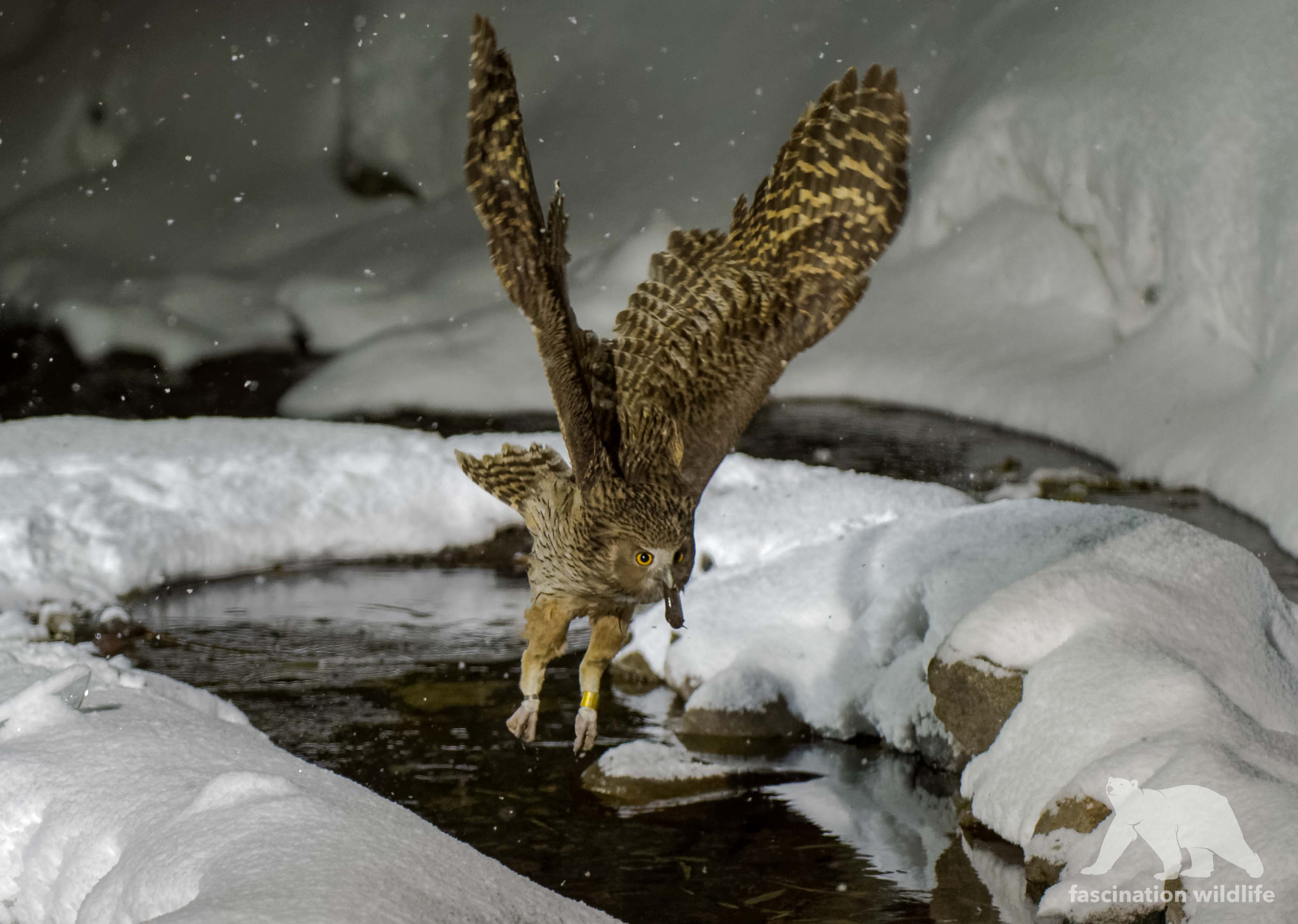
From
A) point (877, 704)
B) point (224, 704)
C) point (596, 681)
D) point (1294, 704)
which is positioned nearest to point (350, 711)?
point (224, 704)

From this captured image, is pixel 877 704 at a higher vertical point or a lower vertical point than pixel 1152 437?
lower

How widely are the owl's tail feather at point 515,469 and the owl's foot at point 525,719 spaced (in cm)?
63

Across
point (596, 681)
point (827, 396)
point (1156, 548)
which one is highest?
point (827, 396)

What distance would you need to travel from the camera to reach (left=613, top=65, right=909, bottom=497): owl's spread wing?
402 cm

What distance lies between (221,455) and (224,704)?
479 cm

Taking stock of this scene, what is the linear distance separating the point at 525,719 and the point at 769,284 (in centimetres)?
158

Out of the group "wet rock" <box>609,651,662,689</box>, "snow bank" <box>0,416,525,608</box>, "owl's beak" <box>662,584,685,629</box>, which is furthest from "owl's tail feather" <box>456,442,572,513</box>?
"snow bank" <box>0,416,525,608</box>

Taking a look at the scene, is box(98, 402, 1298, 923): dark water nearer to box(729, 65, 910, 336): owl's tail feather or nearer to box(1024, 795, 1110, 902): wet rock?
box(1024, 795, 1110, 902): wet rock

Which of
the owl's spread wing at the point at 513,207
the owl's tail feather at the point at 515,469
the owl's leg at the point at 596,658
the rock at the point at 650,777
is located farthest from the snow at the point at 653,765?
the owl's spread wing at the point at 513,207

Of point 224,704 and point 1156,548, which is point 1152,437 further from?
point 224,704

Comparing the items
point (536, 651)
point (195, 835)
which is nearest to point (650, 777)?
point (536, 651)

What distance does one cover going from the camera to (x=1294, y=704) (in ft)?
14.8

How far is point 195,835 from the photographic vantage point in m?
2.96

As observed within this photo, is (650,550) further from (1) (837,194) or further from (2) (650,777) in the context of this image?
(2) (650,777)
